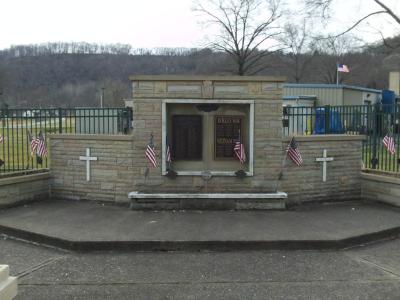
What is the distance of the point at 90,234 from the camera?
6555 mm

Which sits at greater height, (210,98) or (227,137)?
(210,98)

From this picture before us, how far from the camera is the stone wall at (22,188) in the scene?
332 inches

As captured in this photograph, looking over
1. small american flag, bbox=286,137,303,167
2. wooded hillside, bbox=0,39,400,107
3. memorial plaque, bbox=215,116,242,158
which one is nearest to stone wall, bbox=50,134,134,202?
memorial plaque, bbox=215,116,242,158

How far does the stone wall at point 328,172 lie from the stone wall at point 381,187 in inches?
5.9

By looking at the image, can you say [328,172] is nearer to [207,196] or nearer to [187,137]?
[207,196]

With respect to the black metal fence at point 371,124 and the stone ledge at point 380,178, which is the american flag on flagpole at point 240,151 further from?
the stone ledge at point 380,178

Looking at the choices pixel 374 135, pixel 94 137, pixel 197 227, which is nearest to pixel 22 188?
pixel 94 137

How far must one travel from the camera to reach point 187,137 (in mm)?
8711

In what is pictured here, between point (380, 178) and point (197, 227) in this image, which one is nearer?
point (197, 227)

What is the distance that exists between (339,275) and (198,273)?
1704 mm

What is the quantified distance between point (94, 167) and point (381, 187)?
19.3 feet

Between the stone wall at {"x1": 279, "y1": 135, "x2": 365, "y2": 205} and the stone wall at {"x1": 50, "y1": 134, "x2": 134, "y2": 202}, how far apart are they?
309 centimetres

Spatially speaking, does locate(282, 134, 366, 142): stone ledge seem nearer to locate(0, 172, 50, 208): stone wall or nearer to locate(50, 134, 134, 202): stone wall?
locate(50, 134, 134, 202): stone wall

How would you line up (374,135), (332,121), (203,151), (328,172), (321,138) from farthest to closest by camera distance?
(332,121)
(374,135)
(328,172)
(321,138)
(203,151)
